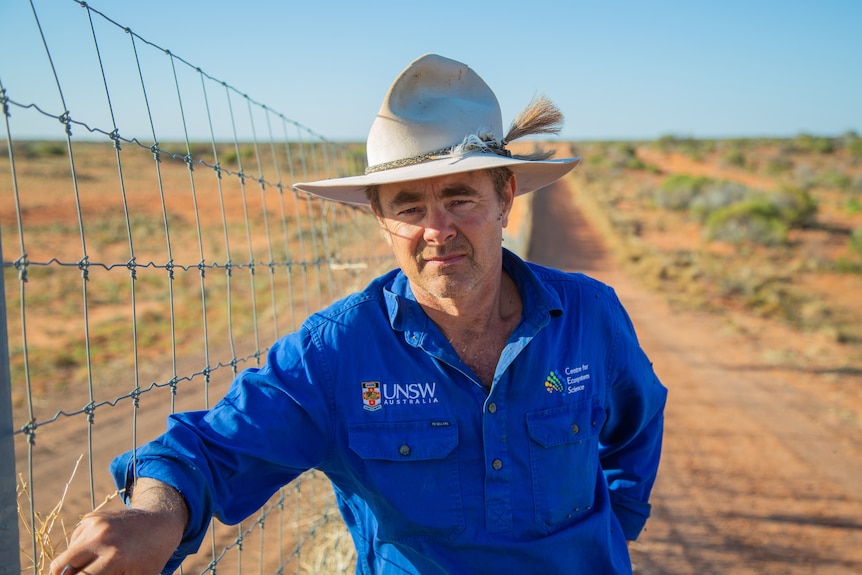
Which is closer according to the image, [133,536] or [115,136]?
[133,536]

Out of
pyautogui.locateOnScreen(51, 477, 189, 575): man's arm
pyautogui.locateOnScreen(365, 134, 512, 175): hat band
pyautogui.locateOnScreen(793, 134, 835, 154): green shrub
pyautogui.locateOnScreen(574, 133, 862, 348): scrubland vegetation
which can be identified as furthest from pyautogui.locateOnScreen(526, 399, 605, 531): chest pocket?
pyautogui.locateOnScreen(793, 134, 835, 154): green shrub

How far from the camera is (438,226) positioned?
195 centimetres

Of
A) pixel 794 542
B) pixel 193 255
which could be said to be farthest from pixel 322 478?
pixel 193 255

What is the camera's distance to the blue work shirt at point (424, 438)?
1.73 m

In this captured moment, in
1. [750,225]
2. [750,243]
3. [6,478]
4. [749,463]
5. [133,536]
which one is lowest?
[749,463]

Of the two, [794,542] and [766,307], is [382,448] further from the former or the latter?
[766,307]

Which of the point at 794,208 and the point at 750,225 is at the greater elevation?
the point at 794,208

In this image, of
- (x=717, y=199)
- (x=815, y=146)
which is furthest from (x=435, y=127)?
(x=815, y=146)

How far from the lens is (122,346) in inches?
418

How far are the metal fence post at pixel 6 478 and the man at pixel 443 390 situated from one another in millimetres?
352

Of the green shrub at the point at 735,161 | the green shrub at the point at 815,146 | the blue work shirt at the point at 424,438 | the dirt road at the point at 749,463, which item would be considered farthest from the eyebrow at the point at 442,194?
the green shrub at the point at 815,146

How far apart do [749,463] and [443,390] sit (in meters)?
4.65

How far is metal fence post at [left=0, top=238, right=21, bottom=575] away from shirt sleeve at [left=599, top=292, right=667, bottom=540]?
159 centimetres

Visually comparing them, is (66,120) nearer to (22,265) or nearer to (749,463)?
(22,265)
